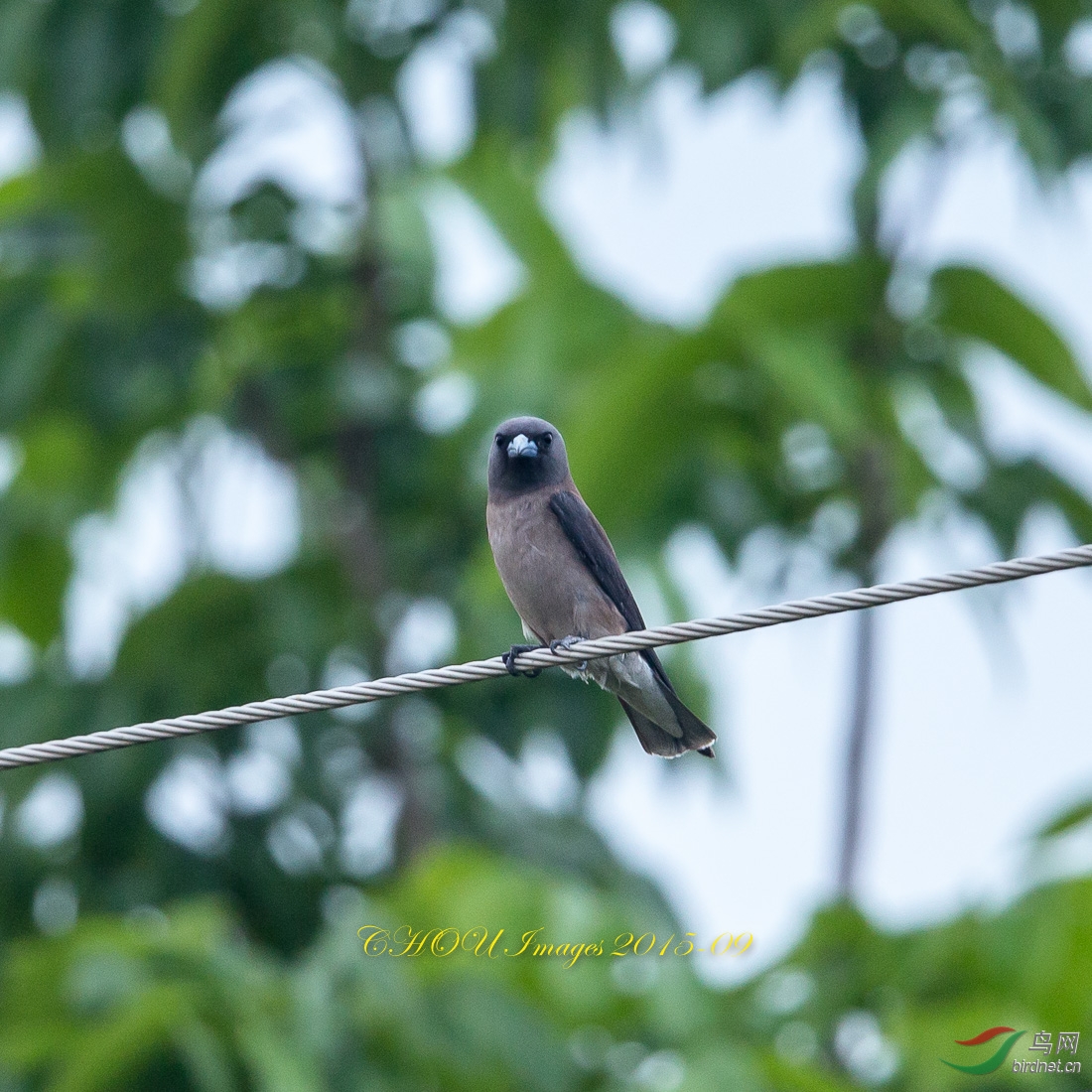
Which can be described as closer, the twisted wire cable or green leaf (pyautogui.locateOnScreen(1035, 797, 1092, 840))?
the twisted wire cable

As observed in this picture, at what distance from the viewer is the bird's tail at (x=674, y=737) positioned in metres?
5.86

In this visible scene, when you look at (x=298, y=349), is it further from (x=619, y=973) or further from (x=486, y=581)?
(x=619, y=973)

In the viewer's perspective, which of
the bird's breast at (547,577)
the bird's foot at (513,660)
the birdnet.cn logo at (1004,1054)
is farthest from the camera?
the birdnet.cn logo at (1004,1054)

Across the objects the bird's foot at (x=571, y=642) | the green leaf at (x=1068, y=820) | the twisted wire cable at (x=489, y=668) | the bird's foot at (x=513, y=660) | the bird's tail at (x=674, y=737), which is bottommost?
the green leaf at (x=1068, y=820)

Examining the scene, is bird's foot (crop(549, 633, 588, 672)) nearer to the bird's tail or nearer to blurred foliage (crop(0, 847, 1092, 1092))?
the bird's tail

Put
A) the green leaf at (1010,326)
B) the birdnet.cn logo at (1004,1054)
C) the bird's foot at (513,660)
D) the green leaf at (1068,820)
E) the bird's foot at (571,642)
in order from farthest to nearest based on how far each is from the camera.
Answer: the green leaf at (1010,326)
the green leaf at (1068,820)
the birdnet.cn logo at (1004,1054)
the bird's foot at (571,642)
the bird's foot at (513,660)

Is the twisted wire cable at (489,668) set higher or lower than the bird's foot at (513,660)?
higher

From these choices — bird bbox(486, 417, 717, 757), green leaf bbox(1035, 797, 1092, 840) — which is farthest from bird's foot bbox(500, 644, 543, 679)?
green leaf bbox(1035, 797, 1092, 840)

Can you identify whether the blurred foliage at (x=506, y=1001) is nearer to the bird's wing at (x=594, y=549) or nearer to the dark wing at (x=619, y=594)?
the dark wing at (x=619, y=594)

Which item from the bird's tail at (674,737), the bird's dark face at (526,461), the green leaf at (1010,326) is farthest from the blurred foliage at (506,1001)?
the green leaf at (1010,326)

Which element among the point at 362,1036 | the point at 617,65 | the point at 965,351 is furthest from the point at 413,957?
the point at 617,65

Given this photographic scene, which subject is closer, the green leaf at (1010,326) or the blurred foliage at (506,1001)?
the blurred foliage at (506,1001)

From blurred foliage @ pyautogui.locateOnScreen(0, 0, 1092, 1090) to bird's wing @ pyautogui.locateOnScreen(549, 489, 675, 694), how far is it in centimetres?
146

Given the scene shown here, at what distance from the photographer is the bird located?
589 centimetres
